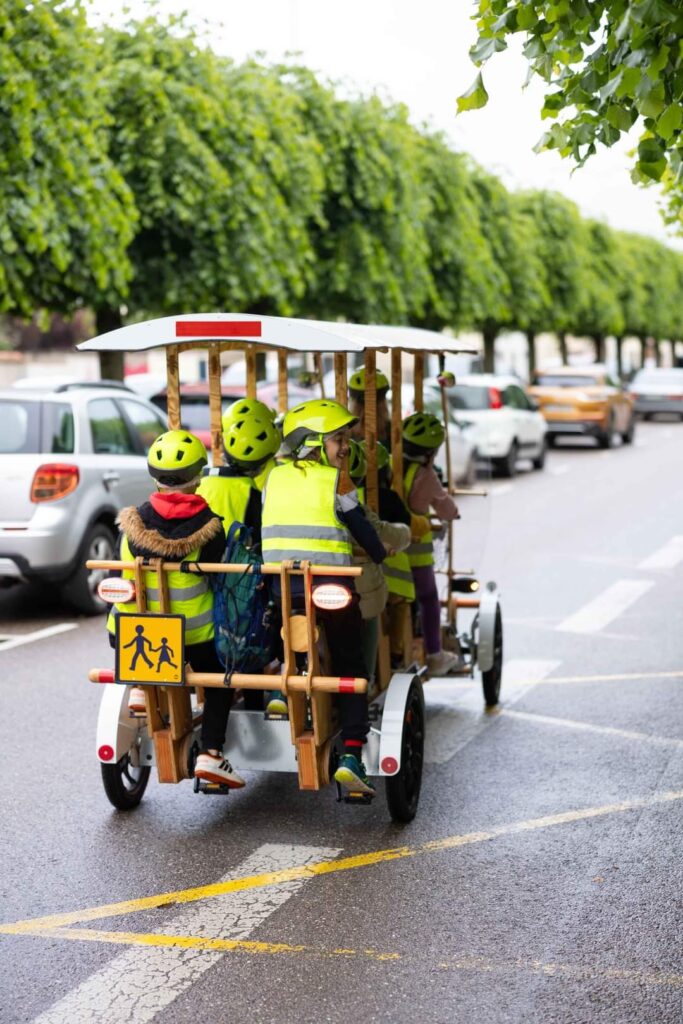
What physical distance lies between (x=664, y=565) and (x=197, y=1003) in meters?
10.5

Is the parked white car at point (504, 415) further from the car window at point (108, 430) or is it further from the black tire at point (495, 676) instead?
the black tire at point (495, 676)

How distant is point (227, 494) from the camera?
628cm

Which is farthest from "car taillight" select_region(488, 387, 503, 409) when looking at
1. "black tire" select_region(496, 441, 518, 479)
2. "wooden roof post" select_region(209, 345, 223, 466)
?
"wooden roof post" select_region(209, 345, 223, 466)

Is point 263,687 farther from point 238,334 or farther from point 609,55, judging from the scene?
point 609,55

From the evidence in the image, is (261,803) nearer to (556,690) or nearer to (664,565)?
(556,690)

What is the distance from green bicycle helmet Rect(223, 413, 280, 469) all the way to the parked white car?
16285mm

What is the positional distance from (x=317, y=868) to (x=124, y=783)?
1.09m

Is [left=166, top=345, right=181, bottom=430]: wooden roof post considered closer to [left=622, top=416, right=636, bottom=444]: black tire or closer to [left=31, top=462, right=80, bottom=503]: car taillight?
→ [left=31, top=462, right=80, bottom=503]: car taillight

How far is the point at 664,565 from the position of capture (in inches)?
562

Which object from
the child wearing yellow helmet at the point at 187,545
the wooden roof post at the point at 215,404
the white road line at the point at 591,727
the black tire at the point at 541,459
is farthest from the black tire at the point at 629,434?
the child wearing yellow helmet at the point at 187,545

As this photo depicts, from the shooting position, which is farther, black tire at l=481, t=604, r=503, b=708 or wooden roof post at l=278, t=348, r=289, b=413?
black tire at l=481, t=604, r=503, b=708

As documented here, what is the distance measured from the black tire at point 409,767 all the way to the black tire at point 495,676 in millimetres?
1891

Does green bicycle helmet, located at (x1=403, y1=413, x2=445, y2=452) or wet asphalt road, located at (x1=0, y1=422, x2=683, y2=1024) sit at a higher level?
green bicycle helmet, located at (x1=403, y1=413, x2=445, y2=452)

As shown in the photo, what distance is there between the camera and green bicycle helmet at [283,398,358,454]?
19.4ft
